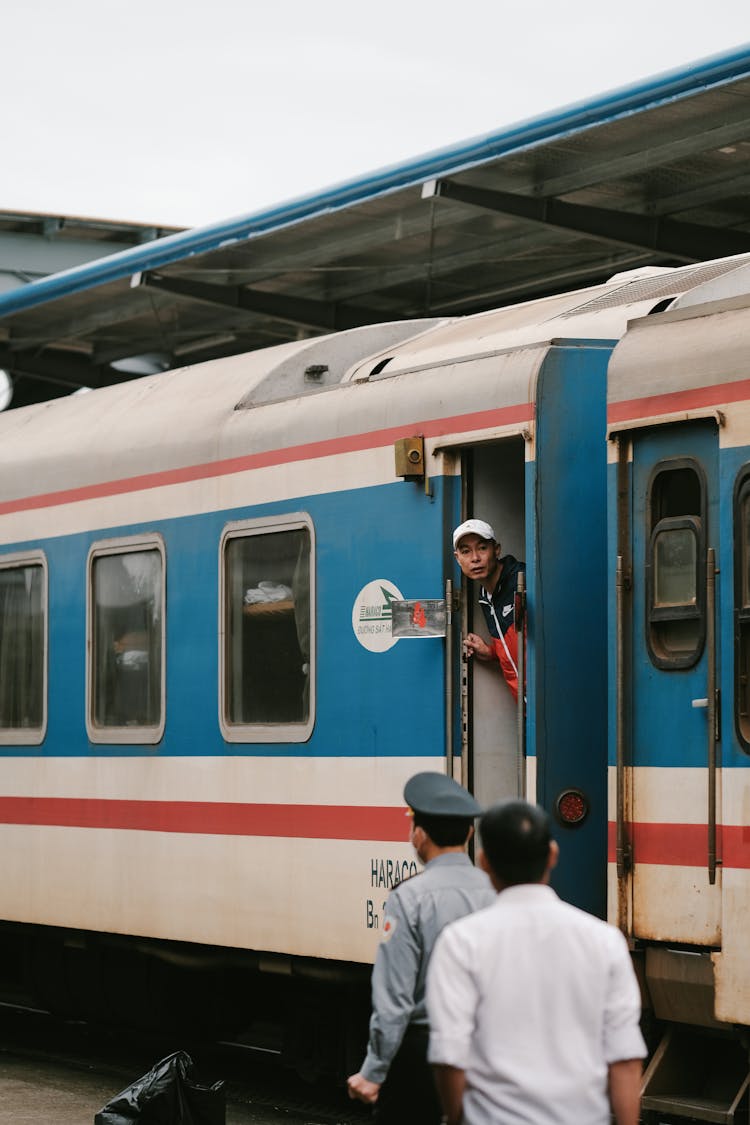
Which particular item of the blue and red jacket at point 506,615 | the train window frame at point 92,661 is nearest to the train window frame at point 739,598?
the blue and red jacket at point 506,615

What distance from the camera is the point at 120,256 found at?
1720 cm

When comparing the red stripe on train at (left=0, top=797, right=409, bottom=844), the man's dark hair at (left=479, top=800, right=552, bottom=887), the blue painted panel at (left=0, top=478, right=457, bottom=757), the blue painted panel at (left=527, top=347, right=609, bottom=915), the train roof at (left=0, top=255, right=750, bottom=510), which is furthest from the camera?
the red stripe on train at (left=0, top=797, right=409, bottom=844)

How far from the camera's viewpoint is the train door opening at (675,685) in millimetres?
7309

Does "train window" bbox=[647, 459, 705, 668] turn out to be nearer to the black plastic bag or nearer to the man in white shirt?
the black plastic bag

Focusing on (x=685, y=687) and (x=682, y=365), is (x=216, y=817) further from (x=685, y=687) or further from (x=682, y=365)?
(x=682, y=365)

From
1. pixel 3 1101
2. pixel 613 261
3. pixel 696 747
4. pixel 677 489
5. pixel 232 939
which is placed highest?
pixel 613 261

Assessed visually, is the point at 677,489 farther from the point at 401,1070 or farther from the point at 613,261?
the point at 613,261

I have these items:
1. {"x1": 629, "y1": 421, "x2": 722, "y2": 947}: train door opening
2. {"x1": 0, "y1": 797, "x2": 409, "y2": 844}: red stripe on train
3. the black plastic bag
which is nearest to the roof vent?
{"x1": 0, "y1": 797, "x2": 409, "y2": 844}: red stripe on train

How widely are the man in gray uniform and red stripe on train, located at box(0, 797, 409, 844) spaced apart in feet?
11.0

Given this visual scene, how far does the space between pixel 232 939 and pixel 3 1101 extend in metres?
1.63

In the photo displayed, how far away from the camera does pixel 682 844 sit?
739 centimetres

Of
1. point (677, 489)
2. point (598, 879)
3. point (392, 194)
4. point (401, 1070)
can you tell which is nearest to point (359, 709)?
point (598, 879)

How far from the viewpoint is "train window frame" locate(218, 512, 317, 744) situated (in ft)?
30.8

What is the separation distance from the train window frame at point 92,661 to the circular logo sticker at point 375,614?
1.65 metres
